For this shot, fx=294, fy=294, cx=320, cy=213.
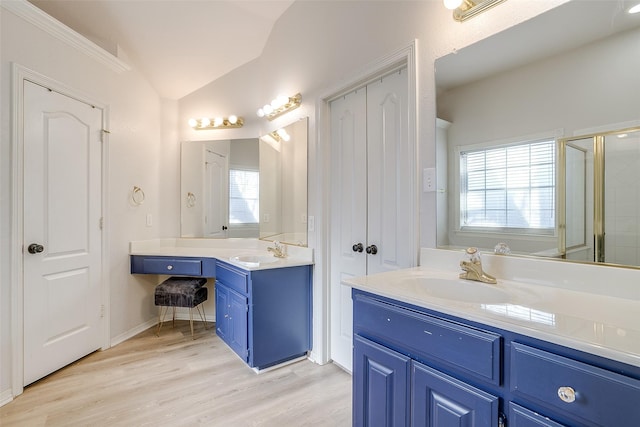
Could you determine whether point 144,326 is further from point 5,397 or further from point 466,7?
point 466,7

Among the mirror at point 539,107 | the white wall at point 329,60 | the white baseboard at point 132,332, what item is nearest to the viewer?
the mirror at point 539,107

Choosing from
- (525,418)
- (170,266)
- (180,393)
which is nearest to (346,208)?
(525,418)

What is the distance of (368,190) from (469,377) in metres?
1.30

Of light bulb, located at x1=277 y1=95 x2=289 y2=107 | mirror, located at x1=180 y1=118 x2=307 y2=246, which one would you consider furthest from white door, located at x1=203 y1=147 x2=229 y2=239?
light bulb, located at x1=277 y1=95 x2=289 y2=107

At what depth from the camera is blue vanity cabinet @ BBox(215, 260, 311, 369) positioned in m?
2.17

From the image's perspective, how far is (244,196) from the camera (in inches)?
124

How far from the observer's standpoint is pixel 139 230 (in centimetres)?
299

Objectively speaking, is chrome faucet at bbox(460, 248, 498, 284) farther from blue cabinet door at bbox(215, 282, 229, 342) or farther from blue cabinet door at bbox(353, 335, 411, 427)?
blue cabinet door at bbox(215, 282, 229, 342)

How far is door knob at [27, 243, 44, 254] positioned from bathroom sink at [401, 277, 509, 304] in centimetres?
243

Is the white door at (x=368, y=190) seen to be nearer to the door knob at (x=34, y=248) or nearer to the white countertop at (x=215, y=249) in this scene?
the white countertop at (x=215, y=249)

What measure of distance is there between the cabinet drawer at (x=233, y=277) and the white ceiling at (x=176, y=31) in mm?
2066

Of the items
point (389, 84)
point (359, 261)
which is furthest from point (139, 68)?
point (359, 261)

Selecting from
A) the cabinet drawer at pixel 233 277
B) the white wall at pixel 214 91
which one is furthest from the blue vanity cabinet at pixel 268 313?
the white wall at pixel 214 91

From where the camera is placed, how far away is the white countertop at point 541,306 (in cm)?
70
